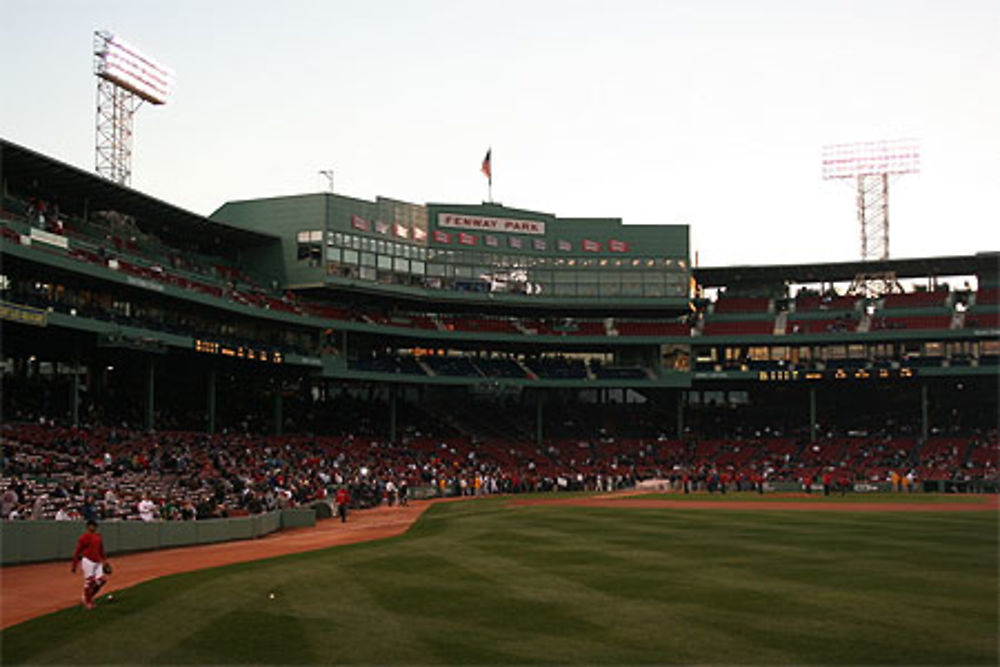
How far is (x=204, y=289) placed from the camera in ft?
185

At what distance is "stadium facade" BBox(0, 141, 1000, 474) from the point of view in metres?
61.9

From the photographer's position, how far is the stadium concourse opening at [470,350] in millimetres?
49125

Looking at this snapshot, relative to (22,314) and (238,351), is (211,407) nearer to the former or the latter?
(238,351)

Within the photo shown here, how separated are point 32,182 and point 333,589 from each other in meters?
40.6

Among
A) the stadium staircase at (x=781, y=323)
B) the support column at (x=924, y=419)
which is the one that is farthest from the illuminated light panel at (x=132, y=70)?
the support column at (x=924, y=419)

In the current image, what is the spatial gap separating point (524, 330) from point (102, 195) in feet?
114

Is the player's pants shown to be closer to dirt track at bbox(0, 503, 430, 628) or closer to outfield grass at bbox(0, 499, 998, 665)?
outfield grass at bbox(0, 499, 998, 665)

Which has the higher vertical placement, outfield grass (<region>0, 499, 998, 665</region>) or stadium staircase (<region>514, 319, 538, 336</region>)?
stadium staircase (<region>514, 319, 538, 336</region>)

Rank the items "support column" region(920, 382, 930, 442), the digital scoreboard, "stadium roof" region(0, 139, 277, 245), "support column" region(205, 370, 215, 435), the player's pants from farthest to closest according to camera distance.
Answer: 1. "support column" region(920, 382, 930, 442)
2. "support column" region(205, 370, 215, 435)
3. the digital scoreboard
4. "stadium roof" region(0, 139, 277, 245)
5. the player's pants

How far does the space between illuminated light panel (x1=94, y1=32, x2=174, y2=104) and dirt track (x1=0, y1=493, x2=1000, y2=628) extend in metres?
34.2

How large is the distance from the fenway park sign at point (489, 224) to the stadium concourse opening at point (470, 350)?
16cm

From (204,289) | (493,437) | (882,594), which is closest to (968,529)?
(882,594)

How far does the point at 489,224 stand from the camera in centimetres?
7456

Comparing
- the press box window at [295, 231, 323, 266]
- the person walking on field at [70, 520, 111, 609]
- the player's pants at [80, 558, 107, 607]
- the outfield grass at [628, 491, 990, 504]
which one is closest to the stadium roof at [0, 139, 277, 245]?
the press box window at [295, 231, 323, 266]
